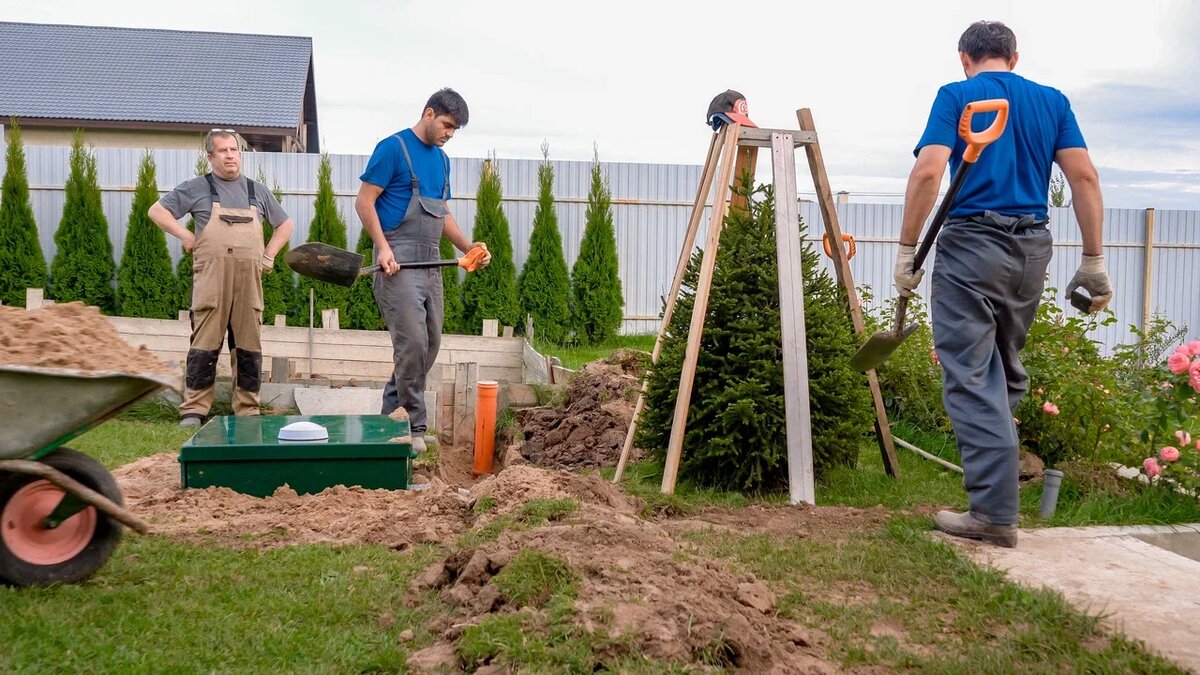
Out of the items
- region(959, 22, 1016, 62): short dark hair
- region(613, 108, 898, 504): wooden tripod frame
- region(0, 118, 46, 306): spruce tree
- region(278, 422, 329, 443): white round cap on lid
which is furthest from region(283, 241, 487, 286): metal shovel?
region(0, 118, 46, 306): spruce tree

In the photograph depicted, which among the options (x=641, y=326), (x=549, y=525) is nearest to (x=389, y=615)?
(x=549, y=525)

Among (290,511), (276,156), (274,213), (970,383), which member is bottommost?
(290,511)

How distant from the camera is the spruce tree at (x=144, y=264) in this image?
41.9ft

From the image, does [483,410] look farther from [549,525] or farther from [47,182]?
[47,182]

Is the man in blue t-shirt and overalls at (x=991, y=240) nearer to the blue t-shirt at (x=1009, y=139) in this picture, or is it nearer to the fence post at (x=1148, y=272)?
the blue t-shirt at (x=1009, y=139)

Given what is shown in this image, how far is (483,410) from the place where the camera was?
683 cm

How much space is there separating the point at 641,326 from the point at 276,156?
5.49 metres

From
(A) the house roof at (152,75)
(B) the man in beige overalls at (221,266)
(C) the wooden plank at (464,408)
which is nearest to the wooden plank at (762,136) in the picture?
(C) the wooden plank at (464,408)

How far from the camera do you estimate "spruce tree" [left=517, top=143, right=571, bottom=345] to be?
1312cm

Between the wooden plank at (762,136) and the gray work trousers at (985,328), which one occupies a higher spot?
the wooden plank at (762,136)

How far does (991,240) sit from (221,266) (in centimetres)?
507

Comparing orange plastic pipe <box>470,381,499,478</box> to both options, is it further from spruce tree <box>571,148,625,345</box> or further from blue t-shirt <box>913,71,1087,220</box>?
spruce tree <box>571,148,625,345</box>

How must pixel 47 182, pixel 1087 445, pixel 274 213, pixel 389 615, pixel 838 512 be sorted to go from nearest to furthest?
pixel 389 615
pixel 838 512
pixel 1087 445
pixel 274 213
pixel 47 182

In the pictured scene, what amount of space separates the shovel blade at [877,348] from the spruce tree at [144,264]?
35.1ft
